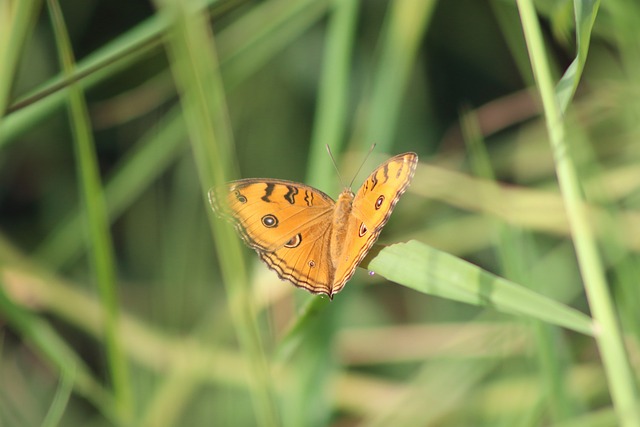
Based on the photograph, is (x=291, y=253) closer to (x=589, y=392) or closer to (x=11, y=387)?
(x=589, y=392)

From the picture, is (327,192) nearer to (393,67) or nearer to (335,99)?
(335,99)

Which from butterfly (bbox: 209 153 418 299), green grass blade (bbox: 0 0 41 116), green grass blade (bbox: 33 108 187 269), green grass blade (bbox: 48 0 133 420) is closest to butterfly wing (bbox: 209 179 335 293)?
butterfly (bbox: 209 153 418 299)

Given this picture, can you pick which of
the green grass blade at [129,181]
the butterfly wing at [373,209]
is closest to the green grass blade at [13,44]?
the butterfly wing at [373,209]

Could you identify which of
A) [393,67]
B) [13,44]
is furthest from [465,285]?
[393,67]

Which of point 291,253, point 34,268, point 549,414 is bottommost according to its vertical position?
point 549,414

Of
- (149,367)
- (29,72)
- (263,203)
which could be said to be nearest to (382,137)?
(263,203)

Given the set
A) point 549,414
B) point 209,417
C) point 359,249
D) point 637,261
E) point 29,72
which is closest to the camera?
point 359,249
